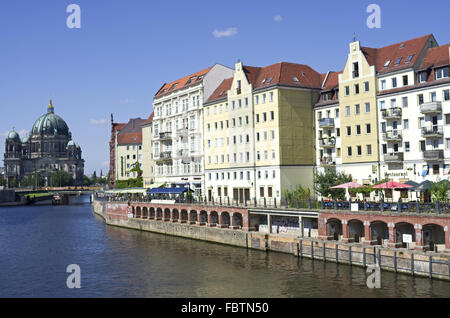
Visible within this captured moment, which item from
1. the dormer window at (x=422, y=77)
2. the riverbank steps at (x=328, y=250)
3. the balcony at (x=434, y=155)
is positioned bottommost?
the riverbank steps at (x=328, y=250)

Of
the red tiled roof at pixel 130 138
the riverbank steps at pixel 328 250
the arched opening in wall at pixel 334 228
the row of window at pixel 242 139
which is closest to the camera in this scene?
the riverbank steps at pixel 328 250

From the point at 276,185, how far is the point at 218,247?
15.0 metres

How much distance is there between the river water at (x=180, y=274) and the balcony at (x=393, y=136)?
20.7 metres

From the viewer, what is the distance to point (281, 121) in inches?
3056

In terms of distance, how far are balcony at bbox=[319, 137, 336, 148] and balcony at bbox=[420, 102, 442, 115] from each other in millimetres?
15983

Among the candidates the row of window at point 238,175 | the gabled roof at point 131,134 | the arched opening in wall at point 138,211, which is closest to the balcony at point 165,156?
the arched opening in wall at point 138,211

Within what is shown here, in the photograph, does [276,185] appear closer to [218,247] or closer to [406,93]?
[218,247]


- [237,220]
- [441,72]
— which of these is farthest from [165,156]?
[441,72]

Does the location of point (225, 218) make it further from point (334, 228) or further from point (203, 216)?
point (334, 228)

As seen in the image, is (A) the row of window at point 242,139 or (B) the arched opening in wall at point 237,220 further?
(A) the row of window at point 242,139

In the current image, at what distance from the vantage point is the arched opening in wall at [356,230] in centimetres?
5453

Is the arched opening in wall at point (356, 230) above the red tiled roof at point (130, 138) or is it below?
below

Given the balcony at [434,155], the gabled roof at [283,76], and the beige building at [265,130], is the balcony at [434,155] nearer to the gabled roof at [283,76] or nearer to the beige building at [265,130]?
the beige building at [265,130]

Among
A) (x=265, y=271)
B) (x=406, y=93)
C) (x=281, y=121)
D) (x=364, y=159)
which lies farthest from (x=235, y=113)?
(x=265, y=271)
